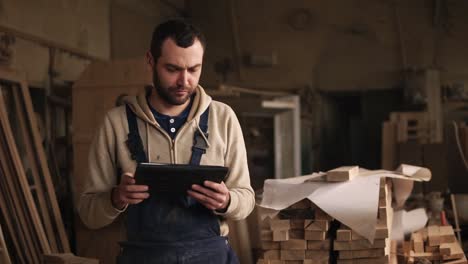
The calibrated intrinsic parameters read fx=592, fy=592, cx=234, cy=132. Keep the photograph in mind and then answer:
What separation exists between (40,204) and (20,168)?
1.30 feet

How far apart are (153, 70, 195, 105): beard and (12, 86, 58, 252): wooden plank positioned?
110 inches

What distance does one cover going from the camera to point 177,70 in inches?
81.3

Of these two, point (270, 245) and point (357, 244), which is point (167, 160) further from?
point (357, 244)

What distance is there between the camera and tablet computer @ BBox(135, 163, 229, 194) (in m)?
1.94

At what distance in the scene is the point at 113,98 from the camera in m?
4.97

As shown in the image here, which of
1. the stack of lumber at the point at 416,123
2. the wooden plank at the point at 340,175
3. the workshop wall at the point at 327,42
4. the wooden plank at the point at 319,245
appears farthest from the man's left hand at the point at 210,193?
the workshop wall at the point at 327,42

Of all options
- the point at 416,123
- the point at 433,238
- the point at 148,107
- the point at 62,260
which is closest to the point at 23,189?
the point at 62,260

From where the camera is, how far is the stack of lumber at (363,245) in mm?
3801

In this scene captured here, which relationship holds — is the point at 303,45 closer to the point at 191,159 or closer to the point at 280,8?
the point at 280,8

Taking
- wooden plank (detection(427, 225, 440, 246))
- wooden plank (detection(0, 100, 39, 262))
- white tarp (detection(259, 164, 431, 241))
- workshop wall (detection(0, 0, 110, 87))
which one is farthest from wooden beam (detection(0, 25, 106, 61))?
wooden plank (detection(427, 225, 440, 246))

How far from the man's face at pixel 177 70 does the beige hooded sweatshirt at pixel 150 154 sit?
0.10 meters

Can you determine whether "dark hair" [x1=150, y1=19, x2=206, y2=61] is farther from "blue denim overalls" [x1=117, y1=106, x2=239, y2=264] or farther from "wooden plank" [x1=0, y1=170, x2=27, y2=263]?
"wooden plank" [x1=0, y1=170, x2=27, y2=263]

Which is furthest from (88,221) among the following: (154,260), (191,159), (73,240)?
(73,240)

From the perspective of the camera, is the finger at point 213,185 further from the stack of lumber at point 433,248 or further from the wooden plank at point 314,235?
the stack of lumber at point 433,248
